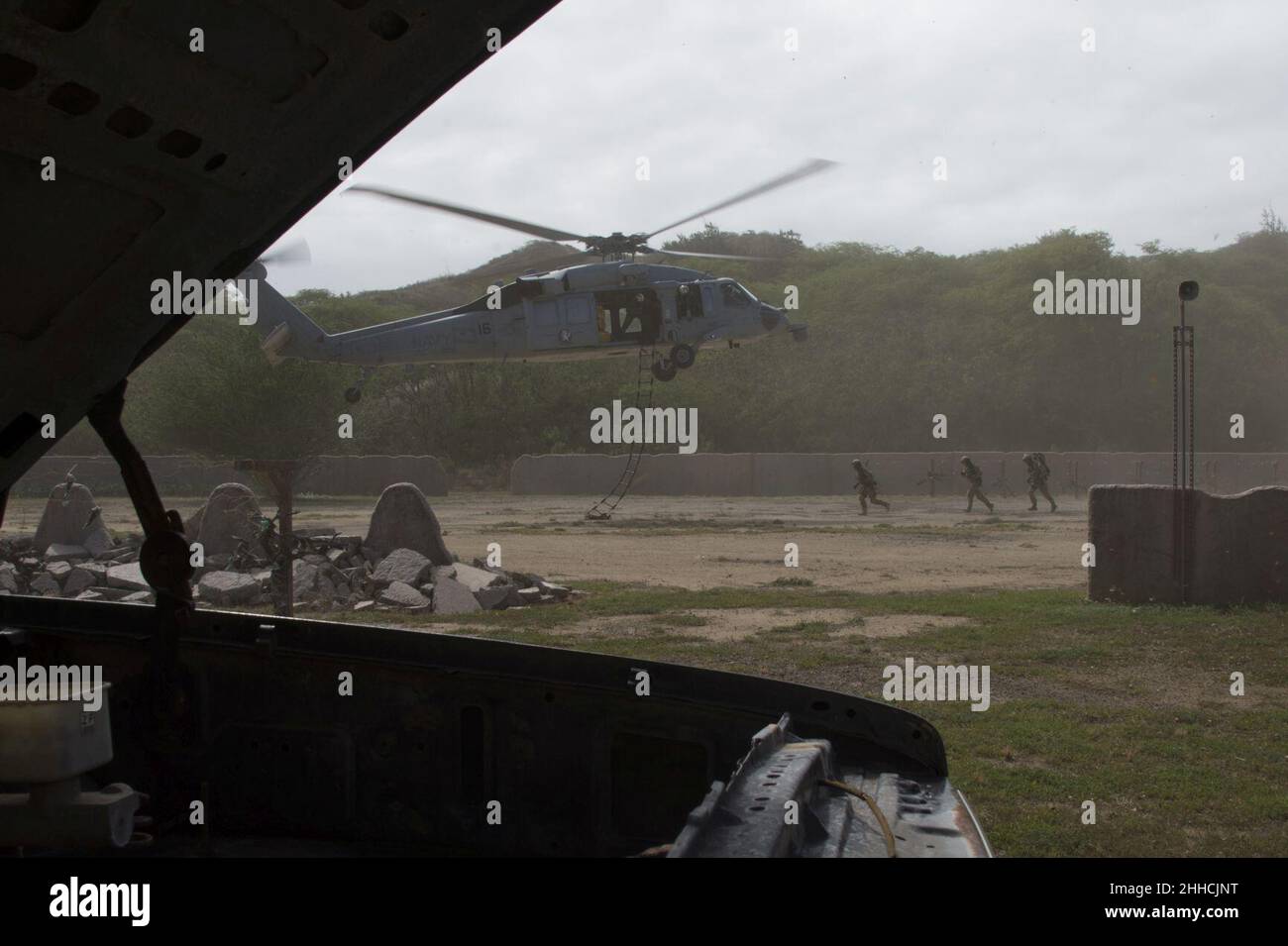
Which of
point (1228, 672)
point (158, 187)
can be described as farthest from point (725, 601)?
point (158, 187)

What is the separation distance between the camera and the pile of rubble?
1293 cm

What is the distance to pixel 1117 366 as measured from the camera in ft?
184

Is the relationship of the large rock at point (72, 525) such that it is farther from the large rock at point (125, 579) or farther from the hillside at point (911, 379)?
the hillside at point (911, 379)

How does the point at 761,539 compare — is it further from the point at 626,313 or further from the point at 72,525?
the point at 72,525

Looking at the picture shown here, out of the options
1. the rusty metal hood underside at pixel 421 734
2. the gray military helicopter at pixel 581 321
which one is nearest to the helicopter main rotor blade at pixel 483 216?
the gray military helicopter at pixel 581 321

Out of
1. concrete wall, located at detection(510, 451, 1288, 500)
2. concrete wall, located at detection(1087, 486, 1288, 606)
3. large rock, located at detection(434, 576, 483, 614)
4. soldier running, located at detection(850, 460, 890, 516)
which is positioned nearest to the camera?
concrete wall, located at detection(1087, 486, 1288, 606)

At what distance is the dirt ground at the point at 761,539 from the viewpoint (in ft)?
51.2

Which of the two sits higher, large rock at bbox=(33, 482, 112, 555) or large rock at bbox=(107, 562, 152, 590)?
large rock at bbox=(33, 482, 112, 555)

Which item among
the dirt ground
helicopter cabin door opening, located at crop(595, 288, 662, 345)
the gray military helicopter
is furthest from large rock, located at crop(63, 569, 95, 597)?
helicopter cabin door opening, located at crop(595, 288, 662, 345)

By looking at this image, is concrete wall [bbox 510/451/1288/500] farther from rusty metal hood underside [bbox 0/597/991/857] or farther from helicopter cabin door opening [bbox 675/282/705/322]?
rusty metal hood underside [bbox 0/597/991/857]

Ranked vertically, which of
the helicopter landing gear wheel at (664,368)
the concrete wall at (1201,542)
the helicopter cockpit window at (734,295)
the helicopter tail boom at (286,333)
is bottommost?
the concrete wall at (1201,542)

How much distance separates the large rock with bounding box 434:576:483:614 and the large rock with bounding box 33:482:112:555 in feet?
20.3

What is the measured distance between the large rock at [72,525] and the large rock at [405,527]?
4.55m
